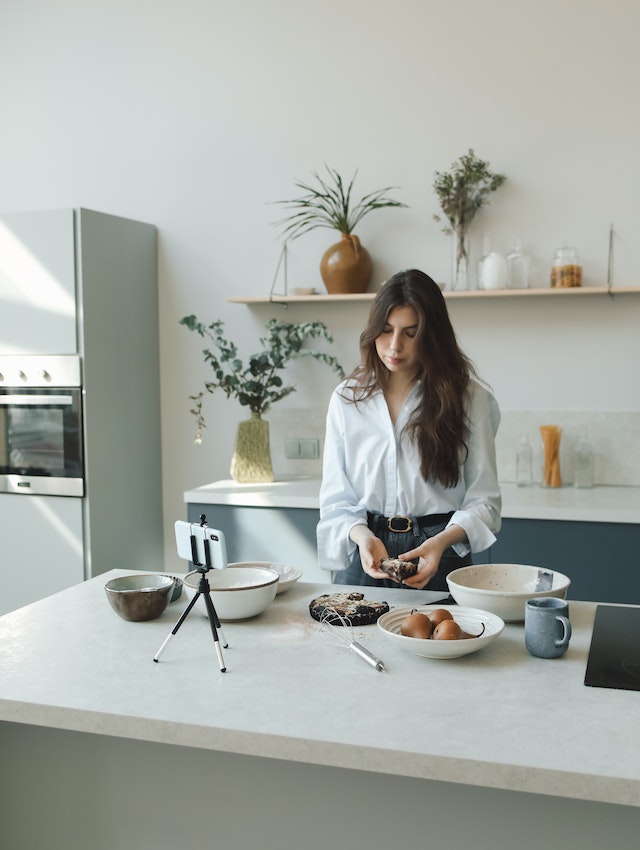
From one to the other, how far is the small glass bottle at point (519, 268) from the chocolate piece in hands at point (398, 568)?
1.89 metres

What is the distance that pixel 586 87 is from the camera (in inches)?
135

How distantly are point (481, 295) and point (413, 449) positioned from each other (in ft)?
4.54

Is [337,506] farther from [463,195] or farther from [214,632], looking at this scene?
[463,195]

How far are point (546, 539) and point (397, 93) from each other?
1.97 meters

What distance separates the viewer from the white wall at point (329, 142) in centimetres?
345

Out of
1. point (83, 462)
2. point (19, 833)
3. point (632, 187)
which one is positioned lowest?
point (19, 833)

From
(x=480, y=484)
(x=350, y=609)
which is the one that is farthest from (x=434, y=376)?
(x=350, y=609)

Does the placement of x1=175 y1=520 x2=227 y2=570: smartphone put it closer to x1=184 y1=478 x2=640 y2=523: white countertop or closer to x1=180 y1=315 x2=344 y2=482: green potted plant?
x1=184 y1=478 x2=640 y2=523: white countertop

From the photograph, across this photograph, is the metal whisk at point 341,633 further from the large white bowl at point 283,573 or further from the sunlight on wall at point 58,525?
the sunlight on wall at point 58,525

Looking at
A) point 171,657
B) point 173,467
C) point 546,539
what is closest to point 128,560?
point 173,467

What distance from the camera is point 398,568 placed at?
1881mm

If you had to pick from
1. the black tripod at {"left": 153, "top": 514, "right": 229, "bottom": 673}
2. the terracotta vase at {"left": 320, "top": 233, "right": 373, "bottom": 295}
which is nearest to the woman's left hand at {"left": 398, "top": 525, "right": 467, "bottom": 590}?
the black tripod at {"left": 153, "top": 514, "right": 229, "bottom": 673}

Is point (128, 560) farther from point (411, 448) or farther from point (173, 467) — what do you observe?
point (411, 448)

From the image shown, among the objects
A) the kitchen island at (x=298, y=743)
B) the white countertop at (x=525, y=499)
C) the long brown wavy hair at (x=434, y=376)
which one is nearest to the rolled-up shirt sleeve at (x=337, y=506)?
the long brown wavy hair at (x=434, y=376)
